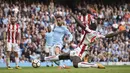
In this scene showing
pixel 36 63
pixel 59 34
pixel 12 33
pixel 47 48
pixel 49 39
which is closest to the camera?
pixel 12 33

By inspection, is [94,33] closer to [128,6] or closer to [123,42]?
[123,42]

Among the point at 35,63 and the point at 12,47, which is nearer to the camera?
the point at 12,47

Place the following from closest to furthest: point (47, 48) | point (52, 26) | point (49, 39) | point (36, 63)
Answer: point (36, 63) < point (47, 48) < point (49, 39) < point (52, 26)

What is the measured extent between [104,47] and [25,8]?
5.44 m

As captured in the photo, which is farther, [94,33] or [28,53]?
[28,53]

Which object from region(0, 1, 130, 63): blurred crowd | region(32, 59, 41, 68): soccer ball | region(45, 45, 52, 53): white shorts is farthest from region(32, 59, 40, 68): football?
region(0, 1, 130, 63): blurred crowd

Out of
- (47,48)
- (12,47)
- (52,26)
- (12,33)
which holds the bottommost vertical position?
(12,47)

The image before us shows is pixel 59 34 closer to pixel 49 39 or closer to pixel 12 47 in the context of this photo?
pixel 49 39

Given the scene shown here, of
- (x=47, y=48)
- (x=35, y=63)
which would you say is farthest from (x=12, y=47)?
(x=47, y=48)

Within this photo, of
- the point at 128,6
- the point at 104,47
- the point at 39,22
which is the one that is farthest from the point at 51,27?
the point at 128,6

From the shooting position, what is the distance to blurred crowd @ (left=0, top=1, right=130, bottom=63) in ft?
86.9

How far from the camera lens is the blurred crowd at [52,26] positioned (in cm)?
2650

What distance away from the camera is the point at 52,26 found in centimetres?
2759

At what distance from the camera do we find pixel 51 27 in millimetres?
27453
